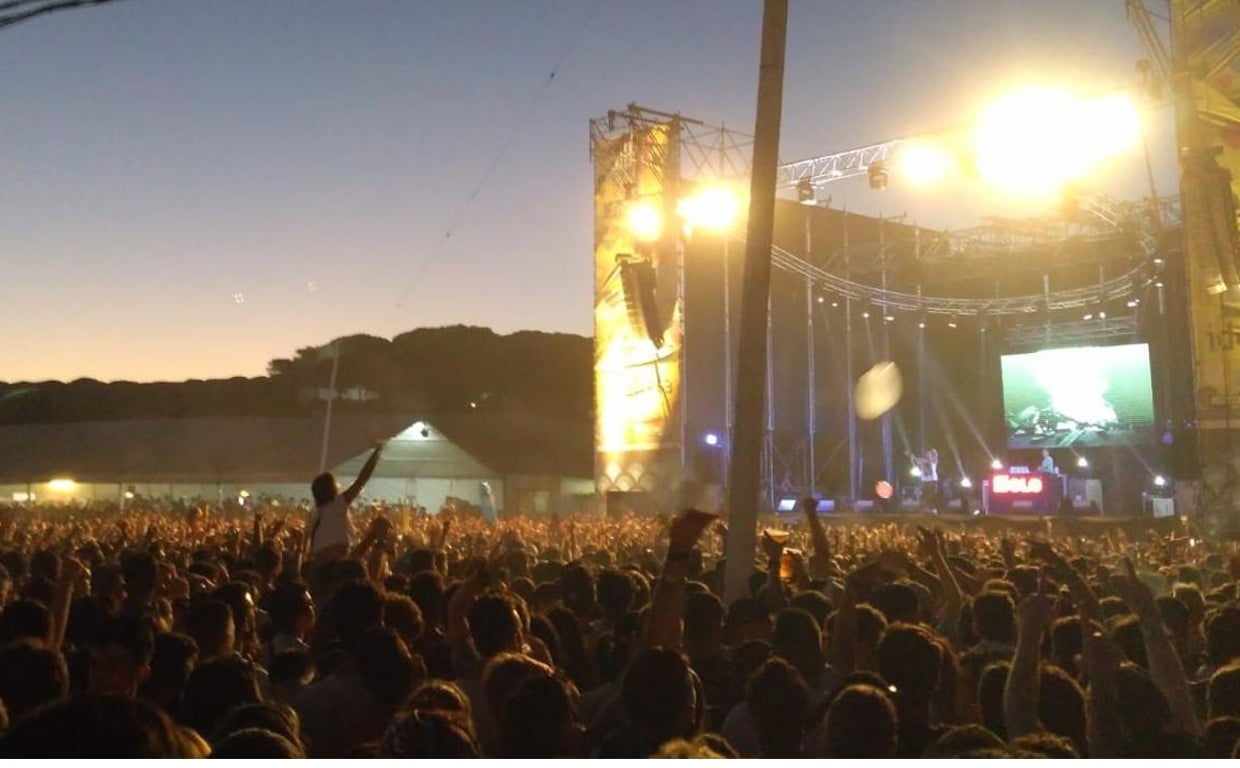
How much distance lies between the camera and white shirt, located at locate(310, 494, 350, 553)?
320 inches

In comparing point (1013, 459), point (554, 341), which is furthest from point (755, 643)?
point (554, 341)

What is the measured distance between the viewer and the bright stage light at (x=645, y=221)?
80.4 feet

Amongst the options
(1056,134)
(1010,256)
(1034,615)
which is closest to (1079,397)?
(1010,256)

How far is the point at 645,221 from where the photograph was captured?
24.7m

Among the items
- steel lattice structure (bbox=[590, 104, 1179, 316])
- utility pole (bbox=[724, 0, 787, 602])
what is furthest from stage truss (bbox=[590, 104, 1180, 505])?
utility pole (bbox=[724, 0, 787, 602])

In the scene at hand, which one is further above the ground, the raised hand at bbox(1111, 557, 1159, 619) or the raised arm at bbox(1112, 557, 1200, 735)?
the raised hand at bbox(1111, 557, 1159, 619)

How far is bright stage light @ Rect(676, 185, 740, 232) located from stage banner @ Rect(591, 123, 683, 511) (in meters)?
0.36

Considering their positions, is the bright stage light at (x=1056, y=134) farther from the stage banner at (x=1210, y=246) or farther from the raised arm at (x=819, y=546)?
the raised arm at (x=819, y=546)

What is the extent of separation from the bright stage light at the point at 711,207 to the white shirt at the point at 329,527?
16.3 metres

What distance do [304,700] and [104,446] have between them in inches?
1657

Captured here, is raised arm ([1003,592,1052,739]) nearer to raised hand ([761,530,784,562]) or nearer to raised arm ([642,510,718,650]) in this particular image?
raised arm ([642,510,718,650])

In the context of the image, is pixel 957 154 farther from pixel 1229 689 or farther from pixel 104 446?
pixel 104 446

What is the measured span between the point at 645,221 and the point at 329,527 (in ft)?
57.3

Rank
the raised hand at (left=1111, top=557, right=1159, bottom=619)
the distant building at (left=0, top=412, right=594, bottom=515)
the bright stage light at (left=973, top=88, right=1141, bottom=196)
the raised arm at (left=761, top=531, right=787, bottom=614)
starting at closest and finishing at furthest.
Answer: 1. the raised hand at (left=1111, top=557, right=1159, bottom=619)
2. the raised arm at (left=761, top=531, right=787, bottom=614)
3. the bright stage light at (left=973, top=88, right=1141, bottom=196)
4. the distant building at (left=0, top=412, right=594, bottom=515)
